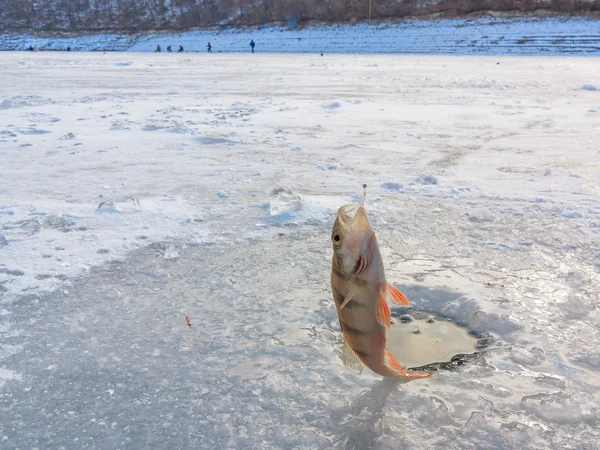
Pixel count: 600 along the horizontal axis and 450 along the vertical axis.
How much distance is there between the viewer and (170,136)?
7.30 meters

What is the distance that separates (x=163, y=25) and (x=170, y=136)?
65.7 metres

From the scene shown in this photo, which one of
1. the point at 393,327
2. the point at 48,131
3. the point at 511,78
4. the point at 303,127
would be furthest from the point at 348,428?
the point at 511,78

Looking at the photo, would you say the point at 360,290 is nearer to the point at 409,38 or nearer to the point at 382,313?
the point at 382,313

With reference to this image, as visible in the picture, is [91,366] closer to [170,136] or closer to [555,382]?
[555,382]

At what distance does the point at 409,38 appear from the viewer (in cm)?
4212

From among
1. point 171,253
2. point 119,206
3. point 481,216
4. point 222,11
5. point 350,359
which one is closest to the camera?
point 350,359

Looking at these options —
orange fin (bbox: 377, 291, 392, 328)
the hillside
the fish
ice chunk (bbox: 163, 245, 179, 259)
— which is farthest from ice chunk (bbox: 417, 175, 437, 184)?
the hillside

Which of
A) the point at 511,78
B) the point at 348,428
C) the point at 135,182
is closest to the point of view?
the point at 348,428

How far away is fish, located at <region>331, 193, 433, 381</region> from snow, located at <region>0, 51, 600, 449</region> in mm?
294

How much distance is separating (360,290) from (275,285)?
4.76 feet

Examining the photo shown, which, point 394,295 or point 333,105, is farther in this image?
point 333,105

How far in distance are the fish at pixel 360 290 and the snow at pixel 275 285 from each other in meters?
0.29

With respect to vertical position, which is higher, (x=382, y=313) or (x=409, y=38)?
(x=409, y=38)

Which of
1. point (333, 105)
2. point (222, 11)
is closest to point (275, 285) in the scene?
point (333, 105)
